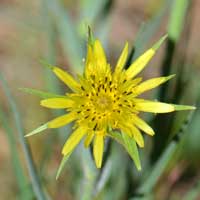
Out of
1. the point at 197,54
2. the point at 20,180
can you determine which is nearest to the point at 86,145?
the point at 20,180

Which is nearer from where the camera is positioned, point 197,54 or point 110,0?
point 110,0

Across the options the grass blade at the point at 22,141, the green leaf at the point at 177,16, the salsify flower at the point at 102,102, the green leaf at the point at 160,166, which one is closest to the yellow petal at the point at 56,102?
the salsify flower at the point at 102,102

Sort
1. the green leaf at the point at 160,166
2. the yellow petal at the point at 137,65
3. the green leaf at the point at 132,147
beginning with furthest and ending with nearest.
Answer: the green leaf at the point at 160,166, the yellow petal at the point at 137,65, the green leaf at the point at 132,147

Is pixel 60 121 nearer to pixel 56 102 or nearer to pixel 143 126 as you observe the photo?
pixel 56 102

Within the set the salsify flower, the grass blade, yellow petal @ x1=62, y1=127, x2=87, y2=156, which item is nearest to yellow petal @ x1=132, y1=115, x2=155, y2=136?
the salsify flower

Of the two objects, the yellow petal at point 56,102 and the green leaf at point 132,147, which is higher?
the yellow petal at point 56,102

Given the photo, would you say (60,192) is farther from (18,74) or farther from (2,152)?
(18,74)

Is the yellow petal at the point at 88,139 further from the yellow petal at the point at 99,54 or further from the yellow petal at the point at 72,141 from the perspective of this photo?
the yellow petal at the point at 99,54
